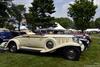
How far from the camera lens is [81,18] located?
1788 inches

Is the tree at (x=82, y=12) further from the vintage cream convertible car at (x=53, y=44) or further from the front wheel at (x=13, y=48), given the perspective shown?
the vintage cream convertible car at (x=53, y=44)

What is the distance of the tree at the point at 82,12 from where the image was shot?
4556 centimetres

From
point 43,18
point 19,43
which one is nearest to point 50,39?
point 19,43

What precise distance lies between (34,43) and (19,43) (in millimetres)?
1195

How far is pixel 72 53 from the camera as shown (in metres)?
15.5

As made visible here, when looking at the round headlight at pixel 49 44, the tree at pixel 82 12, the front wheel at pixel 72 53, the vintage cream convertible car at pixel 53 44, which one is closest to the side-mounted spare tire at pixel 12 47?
the vintage cream convertible car at pixel 53 44

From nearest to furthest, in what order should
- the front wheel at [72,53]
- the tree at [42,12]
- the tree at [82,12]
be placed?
the front wheel at [72,53]
the tree at [82,12]
the tree at [42,12]

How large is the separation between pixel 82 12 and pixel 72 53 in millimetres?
31013

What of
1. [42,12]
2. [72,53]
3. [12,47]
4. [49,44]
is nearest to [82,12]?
[42,12]

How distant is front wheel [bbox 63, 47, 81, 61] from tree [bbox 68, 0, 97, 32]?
2990 cm

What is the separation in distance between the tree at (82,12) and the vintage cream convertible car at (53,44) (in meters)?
28.9

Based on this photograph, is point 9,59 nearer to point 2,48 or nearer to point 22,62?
point 22,62

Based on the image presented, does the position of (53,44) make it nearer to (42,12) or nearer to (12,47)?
(12,47)

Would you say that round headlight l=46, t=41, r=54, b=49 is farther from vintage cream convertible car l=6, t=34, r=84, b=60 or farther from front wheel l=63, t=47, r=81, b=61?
front wheel l=63, t=47, r=81, b=61
